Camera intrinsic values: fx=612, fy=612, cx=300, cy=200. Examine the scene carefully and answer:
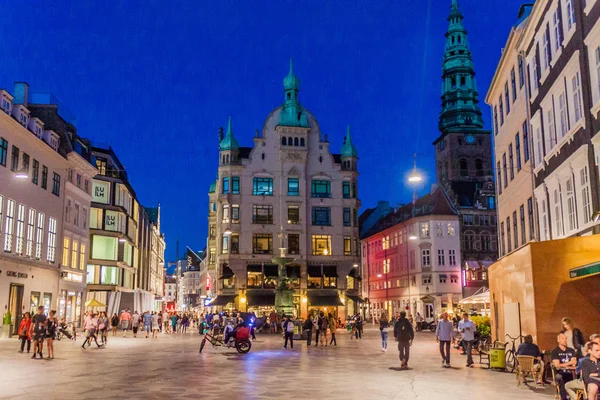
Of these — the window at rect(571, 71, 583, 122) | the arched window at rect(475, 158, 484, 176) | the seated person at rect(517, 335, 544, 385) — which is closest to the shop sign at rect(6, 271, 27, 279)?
the seated person at rect(517, 335, 544, 385)

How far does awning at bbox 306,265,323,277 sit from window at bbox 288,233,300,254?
83.7 inches

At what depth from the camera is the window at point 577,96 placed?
18.3 metres

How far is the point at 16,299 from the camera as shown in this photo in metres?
37.2

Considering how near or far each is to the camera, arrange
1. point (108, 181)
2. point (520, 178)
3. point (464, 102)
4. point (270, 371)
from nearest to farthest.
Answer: point (270, 371)
point (520, 178)
point (108, 181)
point (464, 102)

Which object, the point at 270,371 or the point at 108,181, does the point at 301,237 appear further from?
the point at 270,371

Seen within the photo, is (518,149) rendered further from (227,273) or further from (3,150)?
(227,273)

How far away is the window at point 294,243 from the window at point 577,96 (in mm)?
48788

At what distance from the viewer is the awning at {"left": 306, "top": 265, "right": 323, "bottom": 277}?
2603 inches

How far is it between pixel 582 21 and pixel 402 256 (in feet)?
216

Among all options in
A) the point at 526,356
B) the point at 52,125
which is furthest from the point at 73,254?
the point at 526,356

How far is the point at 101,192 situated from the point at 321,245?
2363cm

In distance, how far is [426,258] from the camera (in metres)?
76.1

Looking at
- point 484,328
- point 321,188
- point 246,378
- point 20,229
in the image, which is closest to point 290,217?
point 321,188

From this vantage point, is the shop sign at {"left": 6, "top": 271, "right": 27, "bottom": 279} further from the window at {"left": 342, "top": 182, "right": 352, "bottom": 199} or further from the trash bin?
the window at {"left": 342, "top": 182, "right": 352, "bottom": 199}
